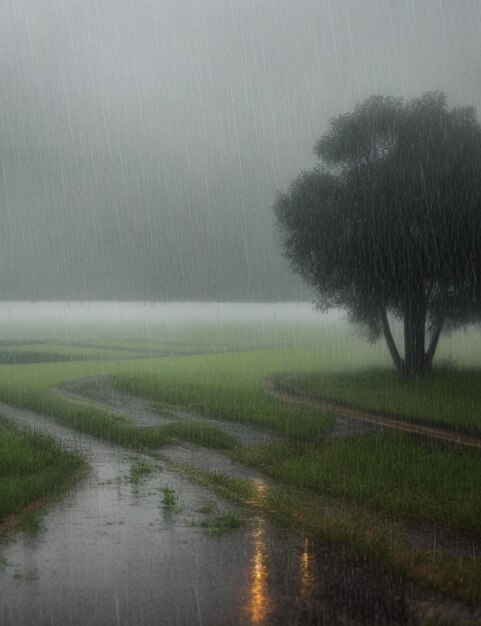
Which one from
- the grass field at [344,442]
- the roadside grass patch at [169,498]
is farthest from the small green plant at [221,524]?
the roadside grass patch at [169,498]

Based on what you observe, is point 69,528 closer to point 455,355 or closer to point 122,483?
point 122,483

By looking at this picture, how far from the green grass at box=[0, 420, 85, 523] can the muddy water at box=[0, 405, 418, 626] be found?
1.06 m

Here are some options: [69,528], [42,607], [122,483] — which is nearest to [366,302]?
[122,483]

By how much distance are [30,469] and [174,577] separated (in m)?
7.15

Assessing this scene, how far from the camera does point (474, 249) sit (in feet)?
93.5

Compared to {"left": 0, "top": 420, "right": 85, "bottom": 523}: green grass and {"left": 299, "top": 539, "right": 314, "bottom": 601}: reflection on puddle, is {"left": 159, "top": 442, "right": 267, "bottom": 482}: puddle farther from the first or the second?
{"left": 299, "top": 539, "right": 314, "bottom": 601}: reflection on puddle

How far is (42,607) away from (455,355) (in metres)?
41.4

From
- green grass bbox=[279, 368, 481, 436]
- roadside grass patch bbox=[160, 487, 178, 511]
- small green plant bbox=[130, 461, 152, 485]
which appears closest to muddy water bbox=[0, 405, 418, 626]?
roadside grass patch bbox=[160, 487, 178, 511]

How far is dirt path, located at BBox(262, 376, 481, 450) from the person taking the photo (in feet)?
55.9

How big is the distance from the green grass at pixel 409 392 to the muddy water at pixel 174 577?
1101 cm

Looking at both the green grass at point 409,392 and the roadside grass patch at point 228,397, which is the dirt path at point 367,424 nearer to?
the green grass at point 409,392

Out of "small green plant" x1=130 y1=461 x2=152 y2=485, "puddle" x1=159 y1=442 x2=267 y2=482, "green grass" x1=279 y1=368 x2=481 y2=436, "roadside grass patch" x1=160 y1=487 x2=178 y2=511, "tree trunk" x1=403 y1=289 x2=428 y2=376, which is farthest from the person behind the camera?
"tree trunk" x1=403 y1=289 x2=428 y2=376

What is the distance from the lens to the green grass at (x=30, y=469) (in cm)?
1121

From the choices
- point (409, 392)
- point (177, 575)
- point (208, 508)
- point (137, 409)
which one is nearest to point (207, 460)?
point (208, 508)
